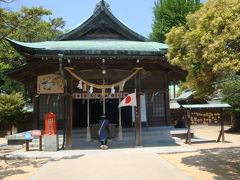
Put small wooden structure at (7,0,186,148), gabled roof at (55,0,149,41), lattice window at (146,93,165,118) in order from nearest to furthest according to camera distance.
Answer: small wooden structure at (7,0,186,148), gabled roof at (55,0,149,41), lattice window at (146,93,165,118)

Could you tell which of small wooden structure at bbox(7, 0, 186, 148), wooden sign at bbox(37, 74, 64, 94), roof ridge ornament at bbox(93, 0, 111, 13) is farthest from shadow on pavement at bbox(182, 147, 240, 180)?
roof ridge ornament at bbox(93, 0, 111, 13)

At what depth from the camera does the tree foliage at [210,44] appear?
18.0 ft

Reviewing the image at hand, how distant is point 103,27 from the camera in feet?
50.2

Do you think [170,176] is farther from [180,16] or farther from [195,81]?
[180,16]

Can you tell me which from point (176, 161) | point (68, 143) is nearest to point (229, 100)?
point (176, 161)

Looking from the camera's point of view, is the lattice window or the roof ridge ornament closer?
the roof ridge ornament

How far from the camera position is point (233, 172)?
7.07m

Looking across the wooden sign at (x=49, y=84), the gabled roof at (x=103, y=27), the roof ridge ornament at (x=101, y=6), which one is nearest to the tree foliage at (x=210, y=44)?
the wooden sign at (x=49, y=84)

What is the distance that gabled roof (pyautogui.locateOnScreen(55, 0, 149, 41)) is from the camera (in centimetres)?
1475

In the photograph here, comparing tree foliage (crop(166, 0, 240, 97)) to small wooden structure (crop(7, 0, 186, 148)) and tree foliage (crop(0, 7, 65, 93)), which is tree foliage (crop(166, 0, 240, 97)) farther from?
tree foliage (crop(0, 7, 65, 93))

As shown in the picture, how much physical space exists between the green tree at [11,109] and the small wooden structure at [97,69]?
7.14 meters

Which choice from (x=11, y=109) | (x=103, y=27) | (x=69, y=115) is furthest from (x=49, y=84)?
(x=11, y=109)

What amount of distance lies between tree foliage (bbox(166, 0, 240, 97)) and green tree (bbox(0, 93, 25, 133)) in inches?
702

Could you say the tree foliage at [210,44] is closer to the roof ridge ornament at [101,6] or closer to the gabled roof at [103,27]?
the gabled roof at [103,27]
